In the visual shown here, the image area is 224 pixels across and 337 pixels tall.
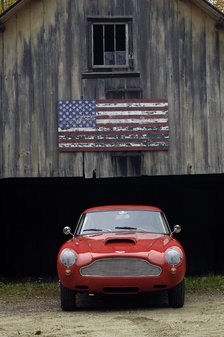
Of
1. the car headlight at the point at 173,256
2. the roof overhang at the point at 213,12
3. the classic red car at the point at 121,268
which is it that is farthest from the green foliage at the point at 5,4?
the car headlight at the point at 173,256

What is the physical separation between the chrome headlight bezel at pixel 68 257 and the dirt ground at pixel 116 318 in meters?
0.72

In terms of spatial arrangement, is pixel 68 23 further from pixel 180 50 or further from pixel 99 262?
pixel 99 262

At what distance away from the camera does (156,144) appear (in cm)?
1431

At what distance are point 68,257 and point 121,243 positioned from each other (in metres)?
0.90

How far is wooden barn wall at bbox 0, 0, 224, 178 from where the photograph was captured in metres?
14.4

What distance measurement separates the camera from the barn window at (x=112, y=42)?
14664mm

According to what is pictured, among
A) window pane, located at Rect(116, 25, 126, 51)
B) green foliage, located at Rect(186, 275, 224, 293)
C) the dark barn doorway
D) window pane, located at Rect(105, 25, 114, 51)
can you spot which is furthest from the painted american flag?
the dark barn doorway

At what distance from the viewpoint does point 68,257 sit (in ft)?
32.0

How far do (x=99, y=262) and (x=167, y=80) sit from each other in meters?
6.09

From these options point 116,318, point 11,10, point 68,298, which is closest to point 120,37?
point 11,10

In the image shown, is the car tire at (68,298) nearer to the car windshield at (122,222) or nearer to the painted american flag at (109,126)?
the car windshield at (122,222)

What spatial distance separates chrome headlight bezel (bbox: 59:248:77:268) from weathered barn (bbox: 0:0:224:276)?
183 inches

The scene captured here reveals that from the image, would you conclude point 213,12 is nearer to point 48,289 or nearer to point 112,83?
point 112,83

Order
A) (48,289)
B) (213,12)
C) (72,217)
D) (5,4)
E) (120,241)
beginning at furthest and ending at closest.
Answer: (5,4) → (72,217) → (213,12) → (48,289) → (120,241)
